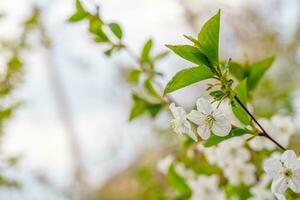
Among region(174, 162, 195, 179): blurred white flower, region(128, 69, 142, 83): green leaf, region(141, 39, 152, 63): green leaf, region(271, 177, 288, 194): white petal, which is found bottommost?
region(271, 177, 288, 194): white petal

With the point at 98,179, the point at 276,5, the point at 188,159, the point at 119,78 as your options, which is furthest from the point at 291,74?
the point at 98,179

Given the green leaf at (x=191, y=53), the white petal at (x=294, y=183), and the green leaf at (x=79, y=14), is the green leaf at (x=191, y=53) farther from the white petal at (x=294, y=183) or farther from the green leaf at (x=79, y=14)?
the green leaf at (x=79, y=14)

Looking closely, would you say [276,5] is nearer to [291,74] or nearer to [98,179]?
[291,74]

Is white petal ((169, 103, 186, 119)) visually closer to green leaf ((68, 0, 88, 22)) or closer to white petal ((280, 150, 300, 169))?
white petal ((280, 150, 300, 169))

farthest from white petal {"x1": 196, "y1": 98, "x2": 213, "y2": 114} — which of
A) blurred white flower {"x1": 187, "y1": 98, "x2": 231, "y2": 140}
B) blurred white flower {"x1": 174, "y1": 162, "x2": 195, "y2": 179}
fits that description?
blurred white flower {"x1": 174, "y1": 162, "x2": 195, "y2": 179}

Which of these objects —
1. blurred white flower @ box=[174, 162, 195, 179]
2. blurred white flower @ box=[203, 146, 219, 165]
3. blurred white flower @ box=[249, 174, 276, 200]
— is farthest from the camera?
blurred white flower @ box=[174, 162, 195, 179]

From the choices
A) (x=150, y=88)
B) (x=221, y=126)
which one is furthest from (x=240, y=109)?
(x=150, y=88)
